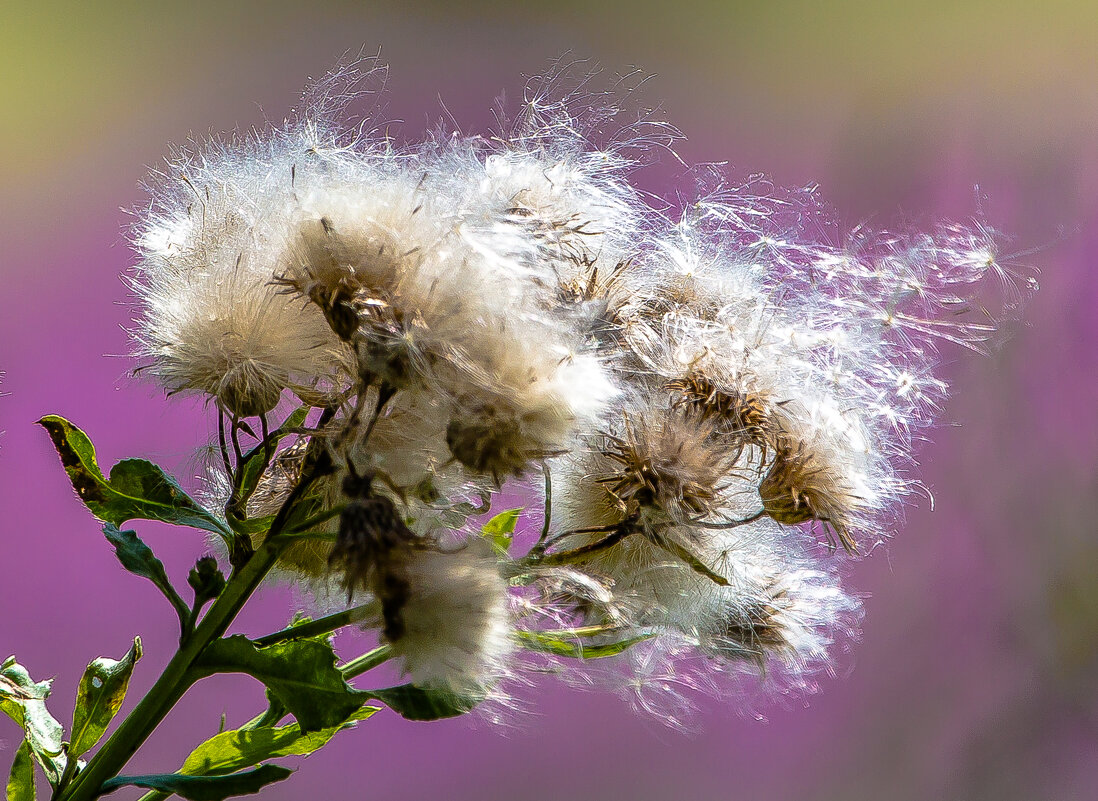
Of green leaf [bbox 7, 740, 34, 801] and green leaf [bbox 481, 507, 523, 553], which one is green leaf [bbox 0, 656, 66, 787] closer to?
green leaf [bbox 7, 740, 34, 801]

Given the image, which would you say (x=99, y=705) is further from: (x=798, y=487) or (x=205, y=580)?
(x=798, y=487)

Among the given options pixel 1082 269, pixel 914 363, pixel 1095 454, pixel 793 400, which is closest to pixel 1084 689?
pixel 1095 454

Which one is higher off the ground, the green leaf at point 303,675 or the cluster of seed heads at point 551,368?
the cluster of seed heads at point 551,368

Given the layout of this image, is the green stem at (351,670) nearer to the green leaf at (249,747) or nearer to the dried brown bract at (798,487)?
the green leaf at (249,747)

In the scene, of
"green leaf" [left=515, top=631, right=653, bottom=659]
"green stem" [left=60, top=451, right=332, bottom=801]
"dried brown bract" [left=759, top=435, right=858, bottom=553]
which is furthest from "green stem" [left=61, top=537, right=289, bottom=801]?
"dried brown bract" [left=759, top=435, right=858, bottom=553]

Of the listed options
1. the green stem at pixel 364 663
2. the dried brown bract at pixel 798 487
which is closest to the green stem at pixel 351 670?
the green stem at pixel 364 663
